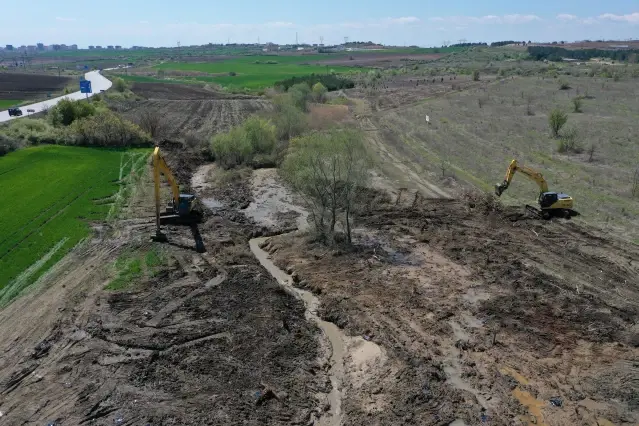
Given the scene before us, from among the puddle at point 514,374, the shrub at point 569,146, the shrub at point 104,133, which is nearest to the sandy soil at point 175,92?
the shrub at point 104,133

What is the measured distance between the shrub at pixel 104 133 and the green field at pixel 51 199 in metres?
2.63

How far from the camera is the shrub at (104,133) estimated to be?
59562 mm

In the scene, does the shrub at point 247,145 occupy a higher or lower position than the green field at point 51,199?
higher

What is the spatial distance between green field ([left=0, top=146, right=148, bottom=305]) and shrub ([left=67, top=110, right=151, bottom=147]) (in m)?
2.63

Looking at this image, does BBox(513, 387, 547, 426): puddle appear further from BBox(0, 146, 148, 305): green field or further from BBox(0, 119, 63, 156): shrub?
BBox(0, 119, 63, 156): shrub

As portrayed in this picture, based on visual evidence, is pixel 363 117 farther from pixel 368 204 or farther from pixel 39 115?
pixel 39 115

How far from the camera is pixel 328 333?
83.0ft

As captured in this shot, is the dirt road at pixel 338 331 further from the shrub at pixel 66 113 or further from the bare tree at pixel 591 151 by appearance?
the shrub at pixel 66 113

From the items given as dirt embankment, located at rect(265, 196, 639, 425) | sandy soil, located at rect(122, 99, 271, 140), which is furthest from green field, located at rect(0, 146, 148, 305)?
sandy soil, located at rect(122, 99, 271, 140)

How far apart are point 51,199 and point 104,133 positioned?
21.9 metres

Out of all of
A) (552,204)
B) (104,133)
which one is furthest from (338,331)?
(104,133)

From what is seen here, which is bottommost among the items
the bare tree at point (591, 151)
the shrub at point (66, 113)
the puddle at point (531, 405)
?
the puddle at point (531, 405)

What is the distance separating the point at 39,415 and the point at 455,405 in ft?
49.2

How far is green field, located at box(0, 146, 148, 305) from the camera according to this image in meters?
29.8
